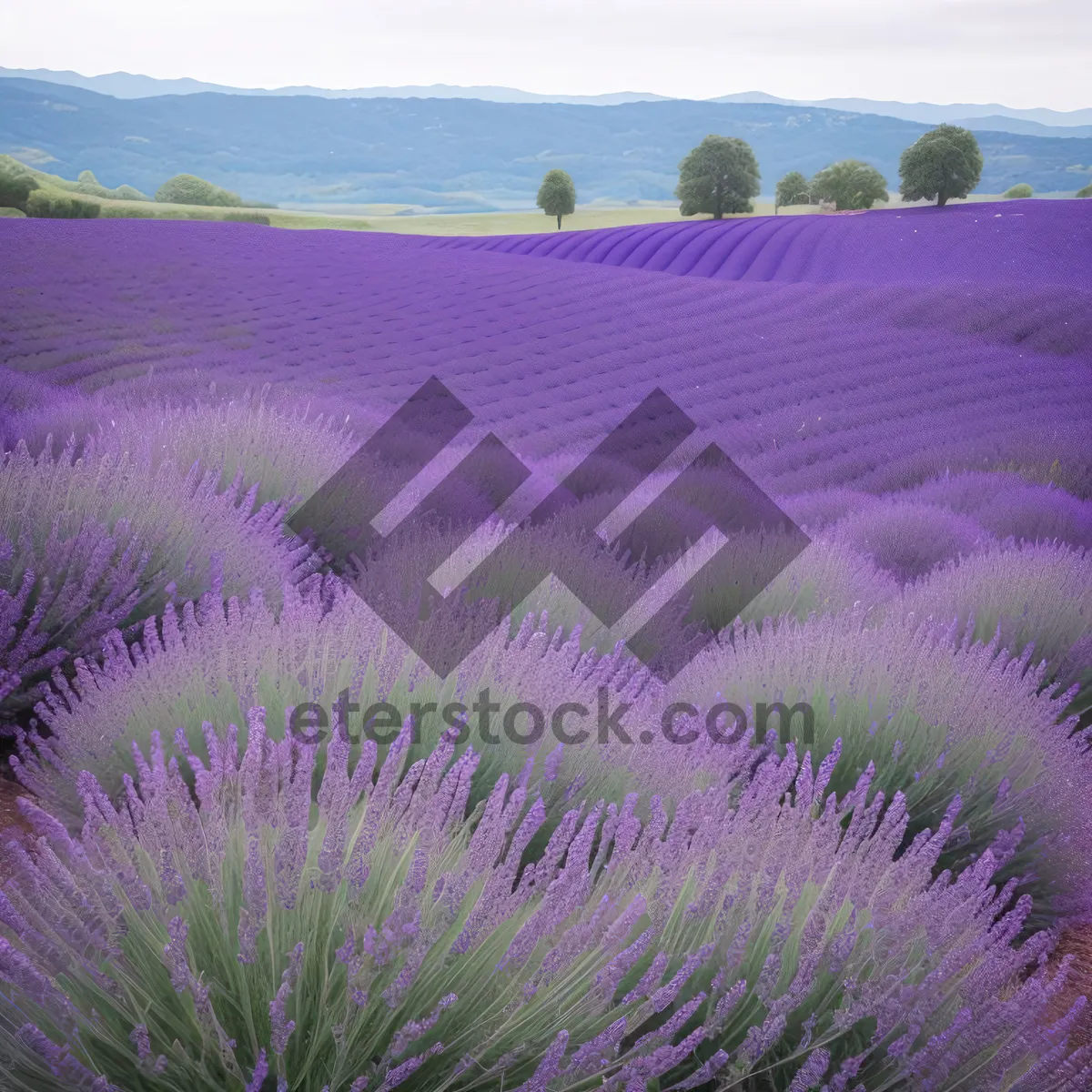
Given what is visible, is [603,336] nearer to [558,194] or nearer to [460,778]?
[558,194]

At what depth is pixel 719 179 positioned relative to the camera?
586 inches

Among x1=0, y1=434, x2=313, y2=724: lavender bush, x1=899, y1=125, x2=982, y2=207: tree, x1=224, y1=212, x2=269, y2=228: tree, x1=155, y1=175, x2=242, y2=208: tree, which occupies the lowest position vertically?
x1=0, y1=434, x2=313, y2=724: lavender bush

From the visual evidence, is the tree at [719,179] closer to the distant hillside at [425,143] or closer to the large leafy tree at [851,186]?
the large leafy tree at [851,186]

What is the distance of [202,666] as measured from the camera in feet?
6.28

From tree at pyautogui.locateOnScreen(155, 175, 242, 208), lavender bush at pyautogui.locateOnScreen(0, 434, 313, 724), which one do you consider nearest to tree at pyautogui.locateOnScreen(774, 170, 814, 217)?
tree at pyautogui.locateOnScreen(155, 175, 242, 208)

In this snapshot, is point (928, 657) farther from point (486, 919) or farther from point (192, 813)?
point (192, 813)

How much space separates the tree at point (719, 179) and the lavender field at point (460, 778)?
10.4 metres

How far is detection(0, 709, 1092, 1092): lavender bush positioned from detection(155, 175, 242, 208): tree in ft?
16.5

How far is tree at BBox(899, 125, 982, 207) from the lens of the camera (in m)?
12.0

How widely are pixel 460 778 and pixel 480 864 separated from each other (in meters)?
0.33

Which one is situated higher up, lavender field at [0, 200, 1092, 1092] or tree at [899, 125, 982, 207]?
A: tree at [899, 125, 982, 207]

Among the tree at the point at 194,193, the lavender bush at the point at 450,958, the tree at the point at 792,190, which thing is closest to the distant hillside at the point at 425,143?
the tree at the point at 194,193

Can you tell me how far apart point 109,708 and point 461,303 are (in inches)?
229

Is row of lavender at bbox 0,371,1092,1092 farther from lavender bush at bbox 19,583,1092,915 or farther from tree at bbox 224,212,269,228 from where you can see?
tree at bbox 224,212,269,228
